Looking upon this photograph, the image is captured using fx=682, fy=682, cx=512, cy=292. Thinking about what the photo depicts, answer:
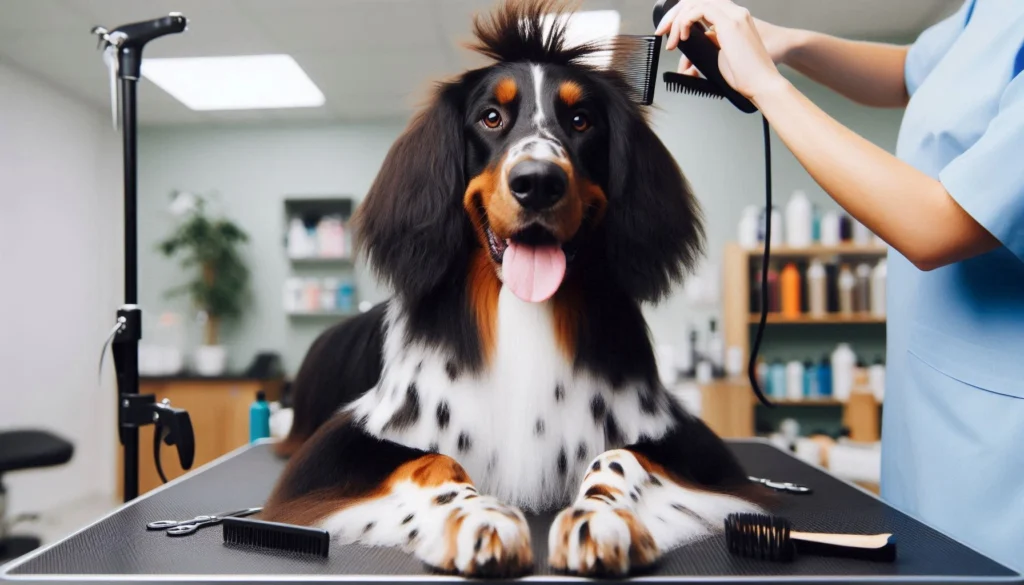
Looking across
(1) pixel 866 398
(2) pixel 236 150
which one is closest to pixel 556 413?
(1) pixel 866 398

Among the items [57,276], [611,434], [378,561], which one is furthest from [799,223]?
[57,276]

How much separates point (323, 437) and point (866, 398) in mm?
4307

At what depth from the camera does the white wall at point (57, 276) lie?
4238 mm

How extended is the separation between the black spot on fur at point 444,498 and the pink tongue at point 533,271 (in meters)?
0.31

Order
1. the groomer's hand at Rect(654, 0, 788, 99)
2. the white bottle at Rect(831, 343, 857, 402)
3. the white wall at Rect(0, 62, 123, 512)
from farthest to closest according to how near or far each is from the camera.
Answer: the white bottle at Rect(831, 343, 857, 402)
the white wall at Rect(0, 62, 123, 512)
the groomer's hand at Rect(654, 0, 788, 99)

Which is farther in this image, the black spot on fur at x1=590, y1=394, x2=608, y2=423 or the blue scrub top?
the black spot on fur at x1=590, y1=394, x2=608, y2=423

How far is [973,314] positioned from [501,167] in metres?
0.83

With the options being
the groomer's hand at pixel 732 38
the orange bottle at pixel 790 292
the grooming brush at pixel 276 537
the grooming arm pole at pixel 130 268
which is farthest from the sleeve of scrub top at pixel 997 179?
the orange bottle at pixel 790 292

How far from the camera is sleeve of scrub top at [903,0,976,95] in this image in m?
1.34

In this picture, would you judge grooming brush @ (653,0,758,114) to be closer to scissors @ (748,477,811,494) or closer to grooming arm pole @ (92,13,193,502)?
scissors @ (748,477,811,494)

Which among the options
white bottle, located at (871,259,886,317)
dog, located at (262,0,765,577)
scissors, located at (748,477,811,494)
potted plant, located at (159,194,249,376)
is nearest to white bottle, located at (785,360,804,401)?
white bottle, located at (871,259,886,317)

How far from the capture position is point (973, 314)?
1.15 metres

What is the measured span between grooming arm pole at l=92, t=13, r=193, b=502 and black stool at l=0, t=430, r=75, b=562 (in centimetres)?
216

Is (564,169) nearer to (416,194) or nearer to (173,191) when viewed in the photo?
(416,194)
